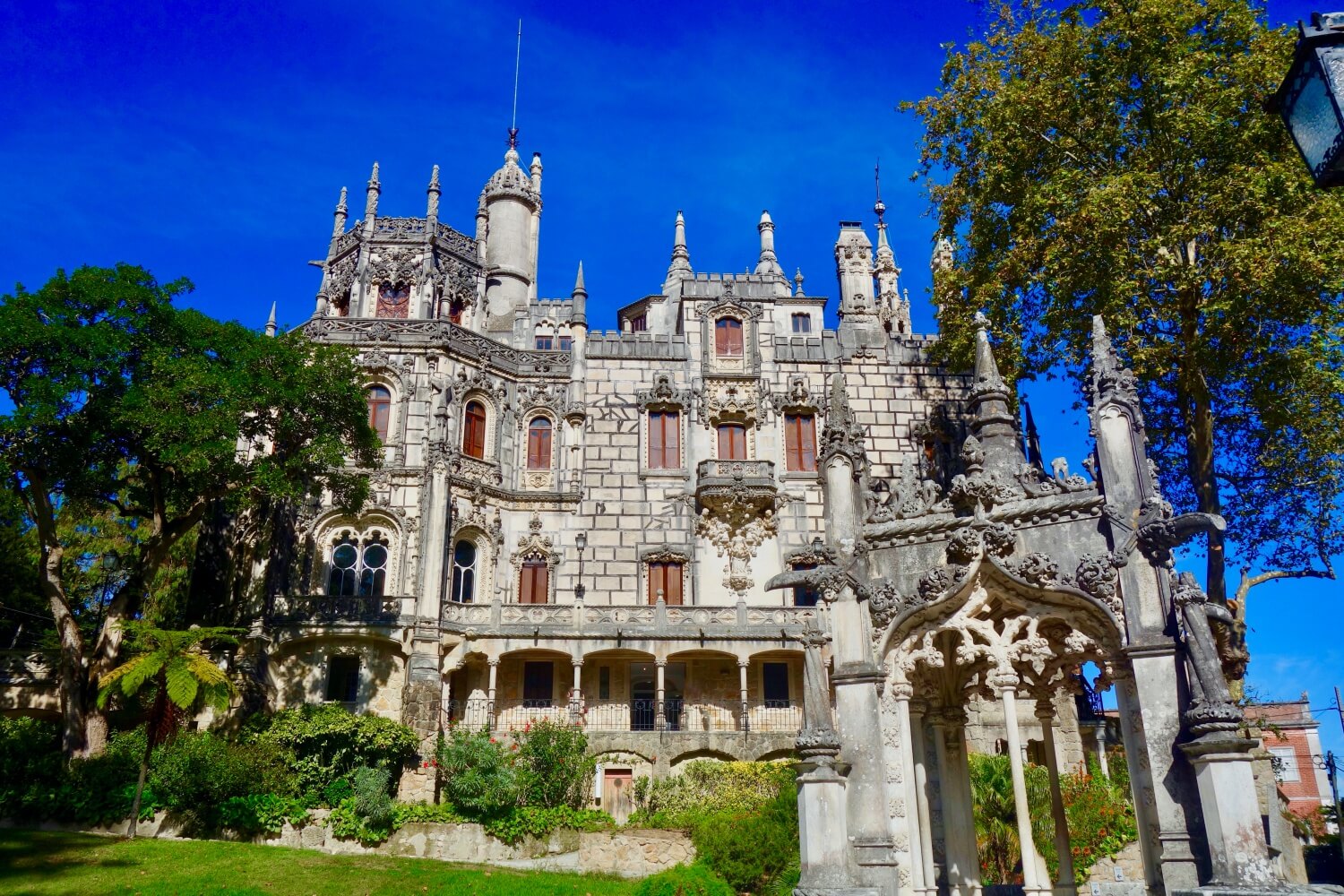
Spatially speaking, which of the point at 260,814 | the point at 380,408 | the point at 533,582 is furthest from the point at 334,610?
the point at 260,814

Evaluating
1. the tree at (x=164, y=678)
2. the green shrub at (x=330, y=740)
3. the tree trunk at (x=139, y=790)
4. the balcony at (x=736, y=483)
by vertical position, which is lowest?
the tree trunk at (x=139, y=790)

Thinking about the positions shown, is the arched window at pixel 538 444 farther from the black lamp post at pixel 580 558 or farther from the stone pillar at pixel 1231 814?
the stone pillar at pixel 1231 814

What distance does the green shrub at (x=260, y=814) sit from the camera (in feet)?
77.9

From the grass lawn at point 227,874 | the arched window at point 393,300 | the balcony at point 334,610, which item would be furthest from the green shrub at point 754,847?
the arched window at point 393,300

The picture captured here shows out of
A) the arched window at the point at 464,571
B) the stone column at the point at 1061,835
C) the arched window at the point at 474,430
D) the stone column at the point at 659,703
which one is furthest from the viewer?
the arched window at the point at 474,430

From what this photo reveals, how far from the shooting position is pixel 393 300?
38.2 metres

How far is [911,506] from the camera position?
12.3 metres

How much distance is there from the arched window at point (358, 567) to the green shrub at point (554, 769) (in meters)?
9.49

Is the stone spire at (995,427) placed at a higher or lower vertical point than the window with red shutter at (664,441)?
lower

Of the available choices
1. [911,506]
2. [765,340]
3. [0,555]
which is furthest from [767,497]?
[0,555]

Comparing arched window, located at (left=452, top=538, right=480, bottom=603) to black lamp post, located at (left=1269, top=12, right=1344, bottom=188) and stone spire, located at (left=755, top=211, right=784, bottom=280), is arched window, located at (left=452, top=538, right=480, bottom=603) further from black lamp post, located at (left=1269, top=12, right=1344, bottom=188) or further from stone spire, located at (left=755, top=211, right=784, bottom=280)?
black lamp post, located at (left=1269, top=12, right=1344, bottom=188)

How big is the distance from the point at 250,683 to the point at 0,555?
38.3 feet

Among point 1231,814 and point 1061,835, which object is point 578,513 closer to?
point 1061,835

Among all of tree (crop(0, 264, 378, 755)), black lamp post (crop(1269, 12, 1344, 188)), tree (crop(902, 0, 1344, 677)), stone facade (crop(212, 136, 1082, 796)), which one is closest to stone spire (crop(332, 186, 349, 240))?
stone facade (crop(212, 136, 1082, 796))
